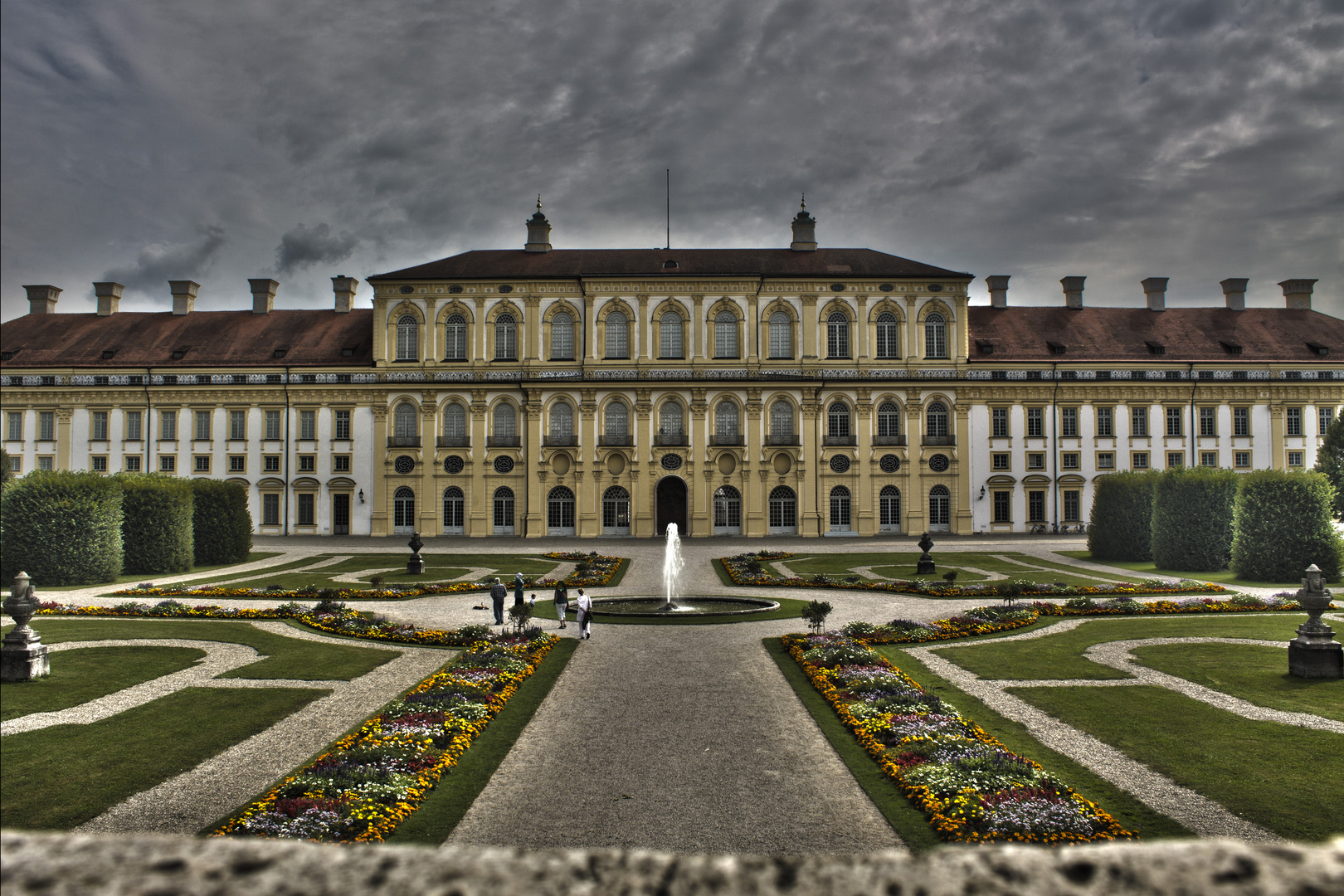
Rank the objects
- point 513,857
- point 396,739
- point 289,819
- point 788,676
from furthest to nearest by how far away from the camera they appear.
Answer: point 788,676
point 396,739
point 289,819
point 513,857

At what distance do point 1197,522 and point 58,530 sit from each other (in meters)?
45.5

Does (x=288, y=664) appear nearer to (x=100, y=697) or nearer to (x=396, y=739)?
(x=100, y=697)

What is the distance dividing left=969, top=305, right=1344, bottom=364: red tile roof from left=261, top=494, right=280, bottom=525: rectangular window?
5088 cm

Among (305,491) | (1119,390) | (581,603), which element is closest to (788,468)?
(1119,390)

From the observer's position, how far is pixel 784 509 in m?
56.2

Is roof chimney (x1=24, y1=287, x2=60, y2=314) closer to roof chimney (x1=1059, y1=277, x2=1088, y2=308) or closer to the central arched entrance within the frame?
the central arched entrance

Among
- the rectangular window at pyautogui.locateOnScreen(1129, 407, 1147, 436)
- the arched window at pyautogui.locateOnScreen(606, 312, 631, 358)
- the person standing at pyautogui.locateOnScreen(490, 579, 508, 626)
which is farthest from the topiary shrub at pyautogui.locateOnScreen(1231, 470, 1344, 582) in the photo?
the arched window at pyautogui.locateOnScreen(606, 312, 631, 358)

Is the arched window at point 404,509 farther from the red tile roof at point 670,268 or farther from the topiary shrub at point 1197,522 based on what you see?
the topiary shrub at point 1197,522

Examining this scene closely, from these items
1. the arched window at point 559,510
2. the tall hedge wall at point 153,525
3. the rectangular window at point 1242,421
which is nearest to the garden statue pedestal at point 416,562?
the tall hedge wall at point 153,525

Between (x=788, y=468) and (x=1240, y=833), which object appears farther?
(x=788, y=468)

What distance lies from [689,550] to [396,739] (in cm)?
3523

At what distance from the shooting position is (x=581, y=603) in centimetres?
2000

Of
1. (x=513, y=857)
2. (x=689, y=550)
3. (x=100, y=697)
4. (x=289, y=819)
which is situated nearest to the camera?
Answer: (x=513, y=857)

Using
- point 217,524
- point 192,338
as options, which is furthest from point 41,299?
point 217,524
